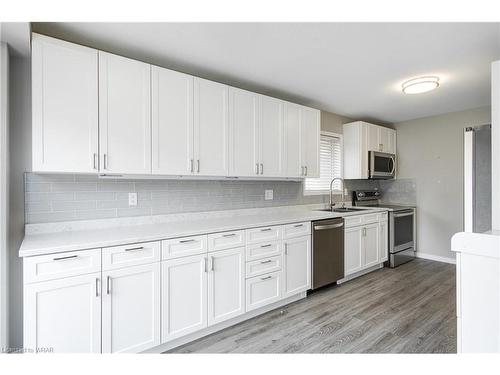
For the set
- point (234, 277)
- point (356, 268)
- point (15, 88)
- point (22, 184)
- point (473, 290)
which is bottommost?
point (356, 268)

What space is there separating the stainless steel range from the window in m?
0.55

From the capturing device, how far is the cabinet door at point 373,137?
13.8 feet

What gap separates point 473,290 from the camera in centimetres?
122

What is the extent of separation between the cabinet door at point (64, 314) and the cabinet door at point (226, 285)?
80 centimetres

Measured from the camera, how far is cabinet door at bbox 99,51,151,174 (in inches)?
75.5

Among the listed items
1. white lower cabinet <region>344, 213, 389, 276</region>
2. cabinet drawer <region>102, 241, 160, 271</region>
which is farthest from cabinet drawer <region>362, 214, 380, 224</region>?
cabinet drawer <region>102, 241, 160, 271</region>

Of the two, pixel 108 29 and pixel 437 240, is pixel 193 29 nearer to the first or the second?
pixel 108 29

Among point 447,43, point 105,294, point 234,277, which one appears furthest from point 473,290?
point 105,294

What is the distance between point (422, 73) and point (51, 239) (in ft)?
11.3

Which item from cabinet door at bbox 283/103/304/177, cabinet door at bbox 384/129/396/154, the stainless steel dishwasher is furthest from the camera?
cabinet door at bbox 384/129/396/154

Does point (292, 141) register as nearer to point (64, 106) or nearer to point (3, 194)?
point (64, 106)

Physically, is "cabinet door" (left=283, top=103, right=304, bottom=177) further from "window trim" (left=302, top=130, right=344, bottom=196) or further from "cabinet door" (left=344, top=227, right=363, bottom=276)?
"cabinet door" (left=344, top=227, right=363, bottom=276)

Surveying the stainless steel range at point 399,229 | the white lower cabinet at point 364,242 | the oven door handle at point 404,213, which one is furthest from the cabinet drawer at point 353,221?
the oven door handle at point 404,213

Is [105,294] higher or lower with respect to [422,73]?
lower
